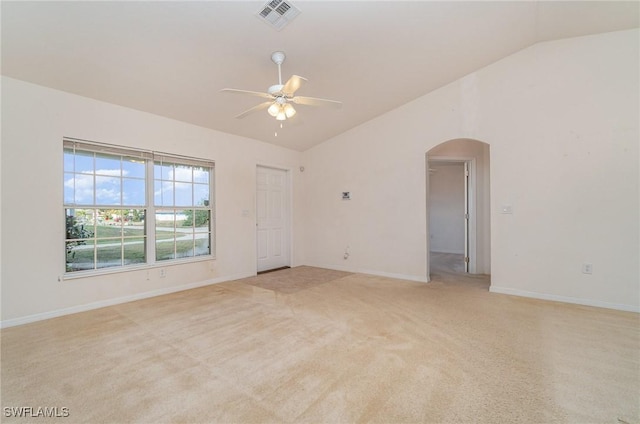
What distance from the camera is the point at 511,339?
261cm

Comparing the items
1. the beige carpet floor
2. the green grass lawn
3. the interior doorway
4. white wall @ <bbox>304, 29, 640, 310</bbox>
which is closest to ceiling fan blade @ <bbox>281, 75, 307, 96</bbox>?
the beige carpet floor

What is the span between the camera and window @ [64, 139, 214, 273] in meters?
3.50

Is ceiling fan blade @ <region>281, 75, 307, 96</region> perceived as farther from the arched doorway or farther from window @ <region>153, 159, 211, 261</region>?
the arched doorway

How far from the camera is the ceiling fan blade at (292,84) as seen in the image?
2.45m

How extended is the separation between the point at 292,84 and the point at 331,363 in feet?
7.85

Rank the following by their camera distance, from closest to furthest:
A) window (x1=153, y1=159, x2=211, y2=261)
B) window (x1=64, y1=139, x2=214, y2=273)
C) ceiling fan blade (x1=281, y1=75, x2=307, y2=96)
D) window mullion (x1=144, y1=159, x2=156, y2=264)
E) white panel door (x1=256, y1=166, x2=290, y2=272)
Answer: ceiling fan blade (x1=281, y1=75, x2=307, y2=96) < window (x1=64, y1=139, x2=214, y2=273) < window mullion (x1=144, y1=159, x2=156, y2=264) < window (x1=153, y1=159, x2=211, y2=261) < white panel door (x1=256, y1=166, x2=290, y2=272)

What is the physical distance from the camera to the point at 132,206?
13.0ft

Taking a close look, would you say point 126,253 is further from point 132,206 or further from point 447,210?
point 447,210

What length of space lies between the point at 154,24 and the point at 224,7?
2.20 feet

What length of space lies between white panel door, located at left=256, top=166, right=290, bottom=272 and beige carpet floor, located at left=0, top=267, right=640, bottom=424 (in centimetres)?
218

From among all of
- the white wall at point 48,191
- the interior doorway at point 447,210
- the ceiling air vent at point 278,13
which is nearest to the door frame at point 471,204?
the interior doorway at point 447,210

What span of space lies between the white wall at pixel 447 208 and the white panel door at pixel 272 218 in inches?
169

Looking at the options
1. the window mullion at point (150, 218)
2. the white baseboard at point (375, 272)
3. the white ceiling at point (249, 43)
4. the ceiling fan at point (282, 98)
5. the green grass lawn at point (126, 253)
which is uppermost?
the white ceiling at point (249, 43)

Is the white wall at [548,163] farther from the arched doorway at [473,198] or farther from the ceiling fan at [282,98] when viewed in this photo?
the ceiling fan at [282,98]
